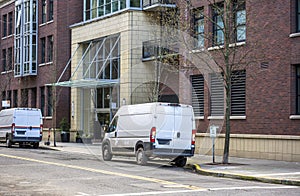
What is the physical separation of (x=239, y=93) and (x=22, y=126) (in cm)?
1351

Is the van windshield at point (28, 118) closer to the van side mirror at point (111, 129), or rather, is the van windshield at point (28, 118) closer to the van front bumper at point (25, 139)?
the van front bumper at point (25, 139)

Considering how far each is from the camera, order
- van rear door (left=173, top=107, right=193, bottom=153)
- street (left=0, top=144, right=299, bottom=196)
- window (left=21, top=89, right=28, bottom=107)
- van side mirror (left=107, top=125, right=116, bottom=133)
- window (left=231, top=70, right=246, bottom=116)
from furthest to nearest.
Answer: window (left=21, top=89, right=28, bottom=107), window (left=231, top=70, right=246, bottom=116), van side mirror (left=107, top=125, right=116, bottom=133), van rear door (left=173, top=107, right=193, bottom=153), street (left=0, top=144, right=299, bottom=196)

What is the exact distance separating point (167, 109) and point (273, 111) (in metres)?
5.88

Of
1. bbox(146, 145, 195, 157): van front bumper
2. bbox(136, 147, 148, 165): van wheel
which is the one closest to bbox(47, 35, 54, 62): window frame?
bbox(136, 147, 148, 165): van wheel

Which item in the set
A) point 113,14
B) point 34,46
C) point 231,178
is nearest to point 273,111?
point 231,178

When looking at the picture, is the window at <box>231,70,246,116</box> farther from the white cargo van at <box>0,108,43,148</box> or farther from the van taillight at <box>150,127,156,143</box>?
the white cargo van at <box>0,108,43,148</box>

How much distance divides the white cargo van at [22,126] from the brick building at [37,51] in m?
5.18

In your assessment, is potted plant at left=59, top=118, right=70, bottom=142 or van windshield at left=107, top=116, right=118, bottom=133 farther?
potted plant at left=59, top=118, right=70, bottom=142

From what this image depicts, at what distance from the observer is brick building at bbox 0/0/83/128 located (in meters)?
44.6

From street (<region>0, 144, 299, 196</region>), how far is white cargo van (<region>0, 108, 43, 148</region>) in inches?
484

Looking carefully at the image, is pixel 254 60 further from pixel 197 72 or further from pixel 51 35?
pixel 51 35

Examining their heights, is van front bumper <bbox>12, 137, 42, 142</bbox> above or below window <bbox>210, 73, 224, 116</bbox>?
below

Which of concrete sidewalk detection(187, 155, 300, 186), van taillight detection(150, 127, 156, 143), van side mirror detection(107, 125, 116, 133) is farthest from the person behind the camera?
van side mirror detection(107, 125, 116, 133)

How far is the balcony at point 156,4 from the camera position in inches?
1233
